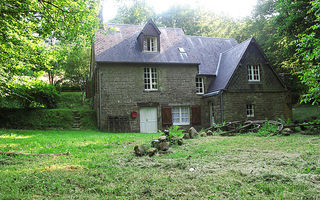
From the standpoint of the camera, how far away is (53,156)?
20.5 feet

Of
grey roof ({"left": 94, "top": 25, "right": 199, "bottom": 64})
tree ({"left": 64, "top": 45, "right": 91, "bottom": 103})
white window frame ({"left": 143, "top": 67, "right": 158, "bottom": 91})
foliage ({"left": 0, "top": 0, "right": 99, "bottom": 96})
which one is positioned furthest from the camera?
tree ({"left": 64, "top": 45, "right": 91, "bottom": 103})

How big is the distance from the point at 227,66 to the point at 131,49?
7349mm

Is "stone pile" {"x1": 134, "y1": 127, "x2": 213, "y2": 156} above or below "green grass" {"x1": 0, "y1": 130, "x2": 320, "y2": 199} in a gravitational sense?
above

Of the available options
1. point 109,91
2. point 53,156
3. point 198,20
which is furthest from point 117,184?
point 198,20

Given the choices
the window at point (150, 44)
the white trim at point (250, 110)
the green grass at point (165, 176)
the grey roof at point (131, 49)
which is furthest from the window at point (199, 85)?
the green grass at point (165, 176)

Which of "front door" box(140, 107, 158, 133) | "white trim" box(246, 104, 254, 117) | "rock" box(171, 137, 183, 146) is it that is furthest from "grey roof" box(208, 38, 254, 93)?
"rock" box(171, 137, 183, 146)

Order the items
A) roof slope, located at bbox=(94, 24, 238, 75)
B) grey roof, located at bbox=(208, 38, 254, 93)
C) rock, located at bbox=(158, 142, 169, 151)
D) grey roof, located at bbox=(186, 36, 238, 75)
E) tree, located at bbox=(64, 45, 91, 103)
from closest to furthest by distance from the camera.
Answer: rock, located at bbox=(158, 142, 169, 151)
roof slope, located at bbox=(94, 24, 238, 75)
grey roof, located at bbox=(208, 38, 254, 93)
grey roof, located at bbox=(186, 36, 238, 75)
tree, located at bbox=(64, 45, 91, 103)

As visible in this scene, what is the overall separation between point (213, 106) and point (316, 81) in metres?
11.5

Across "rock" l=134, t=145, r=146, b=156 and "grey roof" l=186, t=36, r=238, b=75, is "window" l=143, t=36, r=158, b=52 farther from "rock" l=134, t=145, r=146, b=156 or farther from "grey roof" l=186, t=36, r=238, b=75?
"rock" l=134, t=145, r=146, b=156

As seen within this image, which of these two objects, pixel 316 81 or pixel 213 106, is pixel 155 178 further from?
pixel 213 106

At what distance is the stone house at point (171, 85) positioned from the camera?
1658cm

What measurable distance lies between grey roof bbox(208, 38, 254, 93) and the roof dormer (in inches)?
199

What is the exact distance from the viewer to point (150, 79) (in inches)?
693

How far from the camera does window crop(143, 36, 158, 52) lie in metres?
18.0
